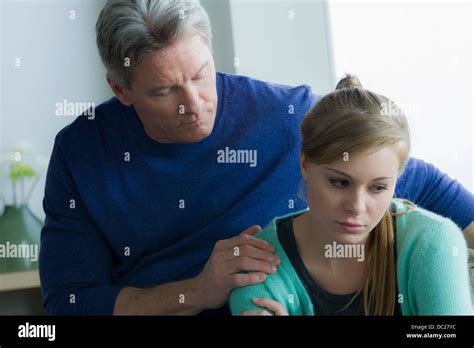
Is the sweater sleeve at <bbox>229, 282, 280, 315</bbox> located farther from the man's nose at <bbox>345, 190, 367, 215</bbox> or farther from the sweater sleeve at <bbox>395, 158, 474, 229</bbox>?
the sweater sleeve at <bbox>395, 158, 474, 229</bbox>

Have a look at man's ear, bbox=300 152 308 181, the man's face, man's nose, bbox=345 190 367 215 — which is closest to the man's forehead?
the man's face

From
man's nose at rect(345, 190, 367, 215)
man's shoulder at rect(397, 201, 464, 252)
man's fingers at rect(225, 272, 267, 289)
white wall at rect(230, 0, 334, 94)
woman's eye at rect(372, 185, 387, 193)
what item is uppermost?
white wall at rect(230, 0, 334, 94)

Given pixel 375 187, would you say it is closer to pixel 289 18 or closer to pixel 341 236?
pixel 341 236

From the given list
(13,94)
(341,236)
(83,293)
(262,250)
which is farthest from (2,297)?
(341,236)

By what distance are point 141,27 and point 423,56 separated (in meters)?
0.47

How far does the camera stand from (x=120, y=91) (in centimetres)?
136

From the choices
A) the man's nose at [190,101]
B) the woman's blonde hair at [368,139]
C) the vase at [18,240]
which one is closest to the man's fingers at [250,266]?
the woman's blonde hair at [368,139]

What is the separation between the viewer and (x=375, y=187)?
47.6 inches

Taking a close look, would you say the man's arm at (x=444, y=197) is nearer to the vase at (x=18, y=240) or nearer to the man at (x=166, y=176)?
the man at (x=166, y=176)

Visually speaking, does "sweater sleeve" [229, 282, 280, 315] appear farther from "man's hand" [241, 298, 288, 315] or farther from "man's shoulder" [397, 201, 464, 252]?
"man's shoulder" [397, 201, 464, 252]

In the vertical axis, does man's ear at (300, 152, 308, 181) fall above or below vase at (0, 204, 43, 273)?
above

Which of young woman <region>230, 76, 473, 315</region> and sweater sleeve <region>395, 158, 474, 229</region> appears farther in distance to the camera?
sweater sleeve <region>395, 158, 474, 229</region>

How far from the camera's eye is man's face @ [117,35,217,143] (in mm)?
1292

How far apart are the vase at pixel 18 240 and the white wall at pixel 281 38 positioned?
0.44m
